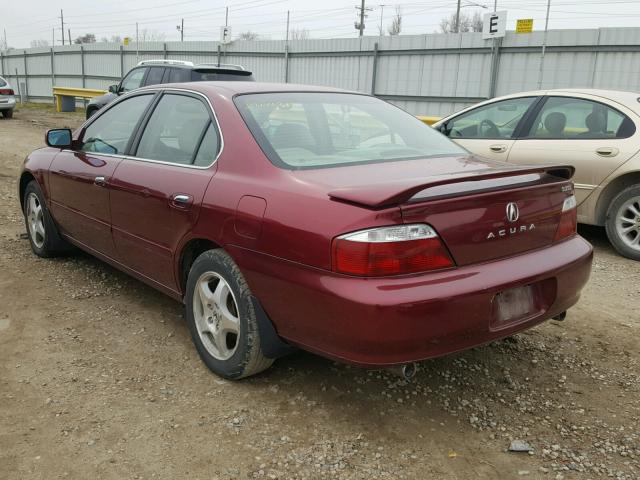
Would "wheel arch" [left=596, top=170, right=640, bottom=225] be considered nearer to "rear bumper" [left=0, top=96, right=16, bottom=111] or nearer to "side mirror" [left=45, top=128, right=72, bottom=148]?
"side mirror" [left=45, top=128, right=72, bottom=148]

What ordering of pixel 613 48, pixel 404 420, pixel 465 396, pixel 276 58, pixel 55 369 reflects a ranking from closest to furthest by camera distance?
1. pixel 404 420
2. pixel 465 396
3. pixel 55 369
4. pixel 613 48
5. pixel 276 58

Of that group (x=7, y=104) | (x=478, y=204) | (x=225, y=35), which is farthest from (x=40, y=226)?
(x=225, y=35)

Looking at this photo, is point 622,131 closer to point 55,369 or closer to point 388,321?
point 388,321

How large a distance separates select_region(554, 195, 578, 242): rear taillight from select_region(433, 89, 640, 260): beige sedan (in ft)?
9.08

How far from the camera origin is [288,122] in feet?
10.5

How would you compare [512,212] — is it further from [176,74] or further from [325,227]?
[176,74]

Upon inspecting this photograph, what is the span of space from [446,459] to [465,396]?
0.55 metres

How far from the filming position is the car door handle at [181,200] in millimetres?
3115

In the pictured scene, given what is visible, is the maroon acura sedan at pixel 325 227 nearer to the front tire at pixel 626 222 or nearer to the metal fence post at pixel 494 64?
the front tire at pixel 626 222

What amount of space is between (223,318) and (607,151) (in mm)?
4216

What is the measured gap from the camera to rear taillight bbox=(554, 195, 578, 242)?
9.73ft

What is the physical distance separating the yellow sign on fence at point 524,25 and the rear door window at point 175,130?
11.4 m

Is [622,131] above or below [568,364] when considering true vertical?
above

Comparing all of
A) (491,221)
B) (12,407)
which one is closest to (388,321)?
(491,221)
